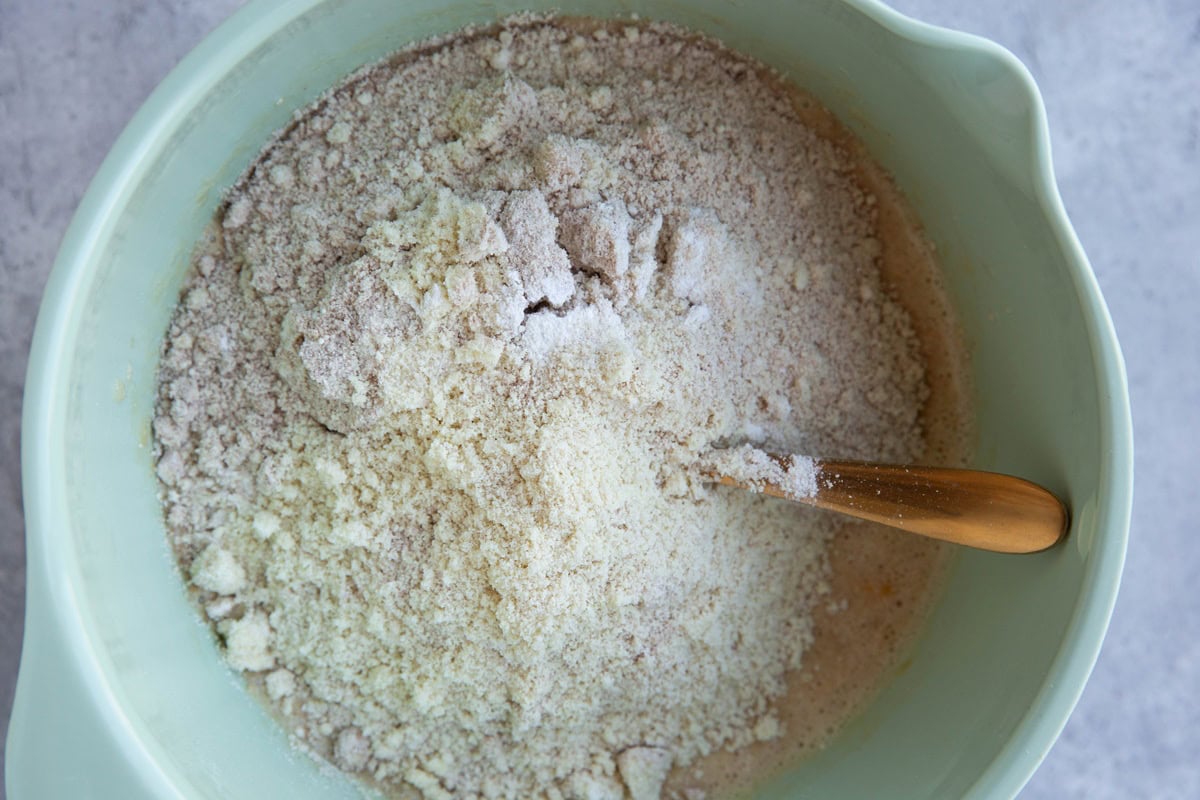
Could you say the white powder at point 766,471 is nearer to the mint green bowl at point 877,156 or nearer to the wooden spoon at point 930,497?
the wooden spoon at point 930,497

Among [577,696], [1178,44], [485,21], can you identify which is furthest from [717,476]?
[1178,44]

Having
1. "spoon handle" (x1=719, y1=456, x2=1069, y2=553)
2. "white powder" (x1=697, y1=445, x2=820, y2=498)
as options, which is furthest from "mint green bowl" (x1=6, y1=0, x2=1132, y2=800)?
"white powder" (x1=697, y1=445, x2=820, y2=498)

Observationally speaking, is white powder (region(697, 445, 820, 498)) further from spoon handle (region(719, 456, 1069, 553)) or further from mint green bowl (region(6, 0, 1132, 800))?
mint green bowl (region(6, 0, 1132, 800))

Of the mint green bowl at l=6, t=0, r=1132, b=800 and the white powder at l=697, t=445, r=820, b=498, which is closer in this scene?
the mint green bowl at l=6, t=0, r=1132, b=800

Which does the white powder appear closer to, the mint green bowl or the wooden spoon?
the wooden spoon

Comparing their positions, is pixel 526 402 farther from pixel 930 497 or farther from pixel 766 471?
pixel 930 497

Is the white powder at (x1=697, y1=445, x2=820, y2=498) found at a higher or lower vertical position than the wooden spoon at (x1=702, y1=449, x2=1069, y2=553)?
lower
